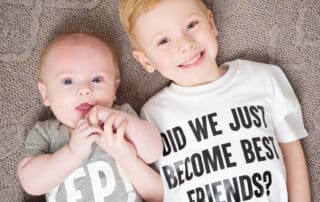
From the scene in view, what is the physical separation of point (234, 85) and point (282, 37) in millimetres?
202

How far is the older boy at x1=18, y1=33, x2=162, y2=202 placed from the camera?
108cm

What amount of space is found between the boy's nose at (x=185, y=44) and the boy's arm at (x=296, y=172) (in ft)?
1.12

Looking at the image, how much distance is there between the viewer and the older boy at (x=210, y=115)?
1.12m

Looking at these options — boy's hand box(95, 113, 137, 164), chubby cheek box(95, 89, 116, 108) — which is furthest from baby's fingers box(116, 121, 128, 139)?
chubby cheek box(95, 89, 116, 108)

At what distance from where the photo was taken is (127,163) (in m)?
1.11

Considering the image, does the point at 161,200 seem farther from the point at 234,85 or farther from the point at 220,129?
the point at 234,85

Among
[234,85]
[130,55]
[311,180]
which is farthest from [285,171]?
[130,55]

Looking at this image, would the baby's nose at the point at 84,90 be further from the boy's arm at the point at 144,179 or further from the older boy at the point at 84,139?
the boy's arm at the point at 144,179

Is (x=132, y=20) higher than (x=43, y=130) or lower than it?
higher

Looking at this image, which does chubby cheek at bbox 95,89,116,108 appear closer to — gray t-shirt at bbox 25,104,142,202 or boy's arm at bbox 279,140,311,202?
gray t-shirt at bbox 25,104,142,202

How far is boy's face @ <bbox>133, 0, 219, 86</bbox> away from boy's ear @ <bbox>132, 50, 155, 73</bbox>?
2 cm

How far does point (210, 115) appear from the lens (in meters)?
1.16

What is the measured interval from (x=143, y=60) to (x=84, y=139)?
0.27m

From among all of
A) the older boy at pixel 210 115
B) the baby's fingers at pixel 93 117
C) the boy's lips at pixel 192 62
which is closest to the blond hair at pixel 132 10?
the older boy at pixel 210 115
